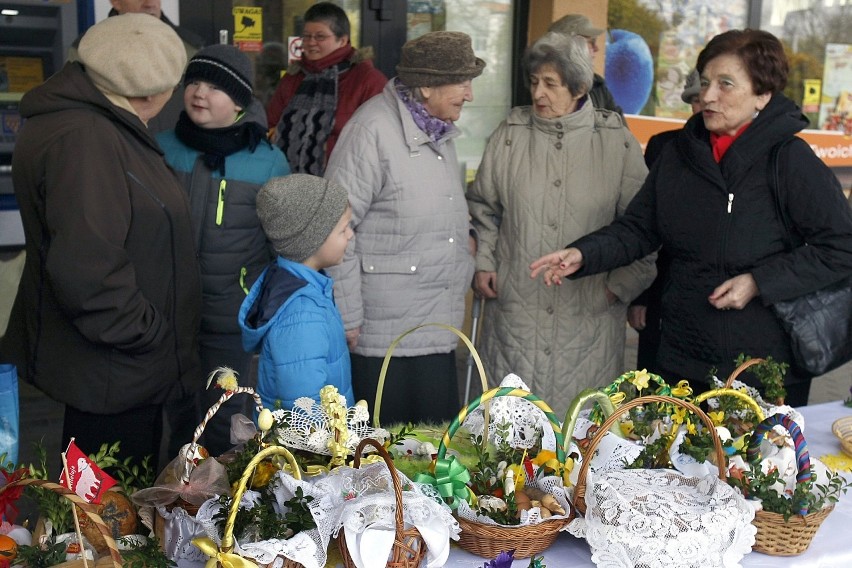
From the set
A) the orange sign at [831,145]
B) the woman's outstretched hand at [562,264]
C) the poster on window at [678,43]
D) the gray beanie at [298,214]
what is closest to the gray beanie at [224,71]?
the gray beanie at [298,214]

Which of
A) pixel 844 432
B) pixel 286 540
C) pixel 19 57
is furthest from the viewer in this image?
pixel 19 57

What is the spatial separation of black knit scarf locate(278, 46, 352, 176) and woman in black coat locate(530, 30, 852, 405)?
68.9 inches

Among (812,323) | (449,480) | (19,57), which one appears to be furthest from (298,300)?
(19,57)

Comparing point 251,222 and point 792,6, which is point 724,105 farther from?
point 792,6

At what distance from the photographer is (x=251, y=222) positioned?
3.38 meters

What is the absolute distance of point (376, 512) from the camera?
1.77 metres

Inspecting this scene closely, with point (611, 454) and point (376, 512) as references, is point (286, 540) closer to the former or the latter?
point (376, 512)

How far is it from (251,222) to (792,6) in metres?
6.18

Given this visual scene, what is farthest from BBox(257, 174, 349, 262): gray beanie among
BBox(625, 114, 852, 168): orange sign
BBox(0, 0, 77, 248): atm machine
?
BBox(625, 114, 852, 168): orange sign

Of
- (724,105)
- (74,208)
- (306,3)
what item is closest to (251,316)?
(74,208)

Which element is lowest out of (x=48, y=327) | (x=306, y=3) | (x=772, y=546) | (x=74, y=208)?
(x=772, y=546)

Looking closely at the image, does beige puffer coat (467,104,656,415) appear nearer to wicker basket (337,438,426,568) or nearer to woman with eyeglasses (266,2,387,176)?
woman with eyeglasses (266,2,387,176)

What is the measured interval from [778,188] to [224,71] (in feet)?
5.90

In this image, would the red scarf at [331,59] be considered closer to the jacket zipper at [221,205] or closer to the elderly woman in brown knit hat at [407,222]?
the elderly woman in brown knit hat at [407,222]
